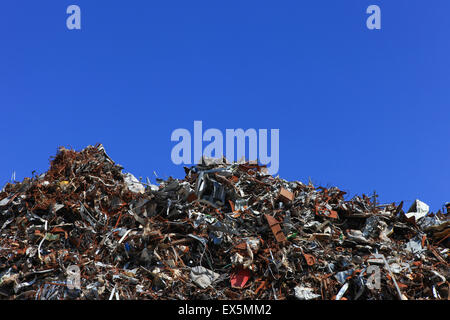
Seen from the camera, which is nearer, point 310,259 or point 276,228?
point 310,259

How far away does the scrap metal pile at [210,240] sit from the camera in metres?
7.59

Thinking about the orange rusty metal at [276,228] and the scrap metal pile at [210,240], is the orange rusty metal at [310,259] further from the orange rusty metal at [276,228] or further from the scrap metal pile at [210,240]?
the orange rusty metal at [276,228]

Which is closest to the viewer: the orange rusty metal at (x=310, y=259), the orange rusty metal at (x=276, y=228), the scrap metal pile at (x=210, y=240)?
the scrap metal pile at (x=210, y=240)

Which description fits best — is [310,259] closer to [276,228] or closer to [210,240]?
[276,228]

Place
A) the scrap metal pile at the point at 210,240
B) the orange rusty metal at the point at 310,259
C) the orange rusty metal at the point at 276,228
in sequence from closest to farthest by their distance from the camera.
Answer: the scrap metal pile at the point at 210,240
the orange rusty metal at the point at 310,259
the orange rusty metal at the point at 276,228

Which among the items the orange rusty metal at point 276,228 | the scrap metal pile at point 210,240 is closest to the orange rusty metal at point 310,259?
the scrap metal pile at point 210,240

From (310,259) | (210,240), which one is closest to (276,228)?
(310,259)

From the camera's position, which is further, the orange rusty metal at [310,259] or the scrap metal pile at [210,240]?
the orange rusty metal at [310,259]

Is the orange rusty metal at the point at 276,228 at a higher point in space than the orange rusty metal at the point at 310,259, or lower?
higher

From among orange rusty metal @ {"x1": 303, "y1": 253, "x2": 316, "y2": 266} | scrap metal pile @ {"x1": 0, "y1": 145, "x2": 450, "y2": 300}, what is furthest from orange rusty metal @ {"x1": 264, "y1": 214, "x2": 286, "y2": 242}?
orange rusty metal @ {"x1": 303, "y1": 253, "x2": 316, "y2": 266}

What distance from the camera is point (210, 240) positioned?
8375 millimetres

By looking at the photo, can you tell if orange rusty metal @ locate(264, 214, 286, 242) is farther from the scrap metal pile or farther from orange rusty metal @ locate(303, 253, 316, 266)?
orange rusty metal @ locate(303, 253, 316, 266)
